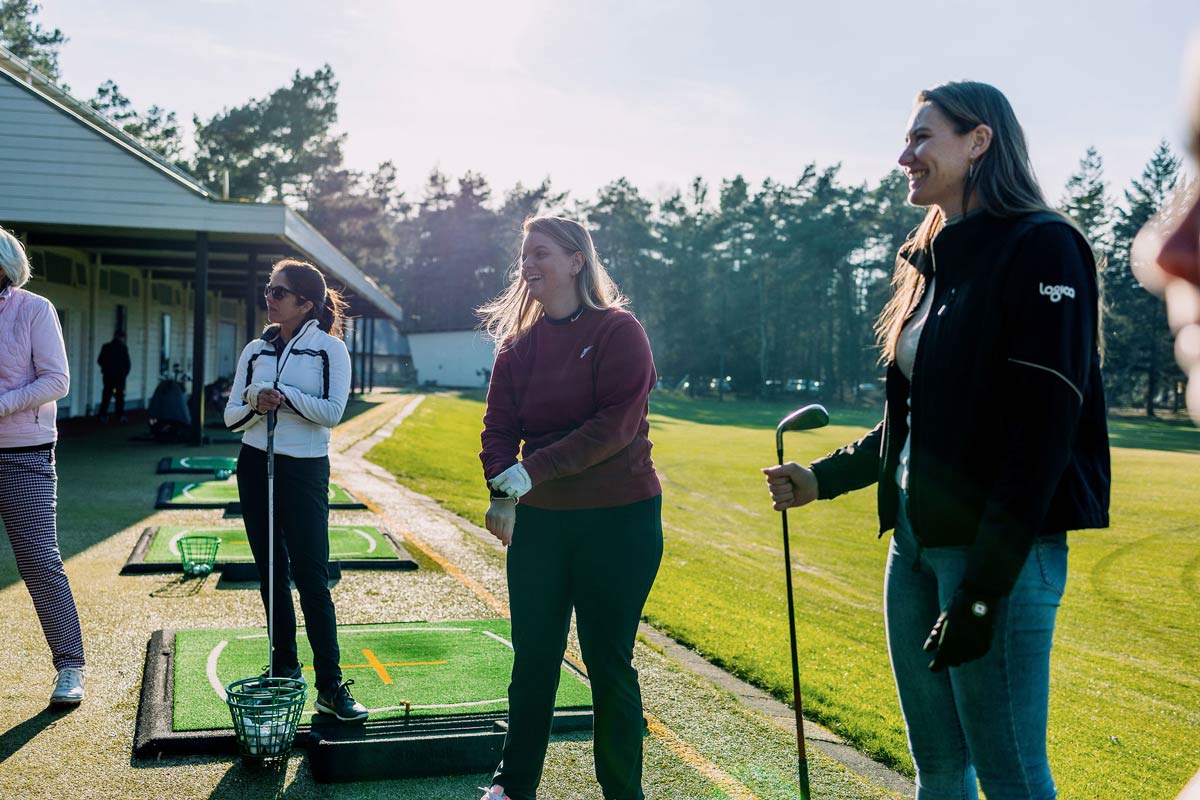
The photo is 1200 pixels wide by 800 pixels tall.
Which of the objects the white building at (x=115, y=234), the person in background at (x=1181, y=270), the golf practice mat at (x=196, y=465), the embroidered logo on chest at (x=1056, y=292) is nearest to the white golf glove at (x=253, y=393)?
the embroidered logo on chest at (x=1056, y=292)

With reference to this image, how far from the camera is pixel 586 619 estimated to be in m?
3.71

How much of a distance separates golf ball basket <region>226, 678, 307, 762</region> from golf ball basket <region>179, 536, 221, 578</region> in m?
3.71

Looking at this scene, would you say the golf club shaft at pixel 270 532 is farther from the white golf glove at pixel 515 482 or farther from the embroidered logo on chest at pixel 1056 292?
the embroidered logo on chest at pixel 1056 292

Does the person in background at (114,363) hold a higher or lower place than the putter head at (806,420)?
lower

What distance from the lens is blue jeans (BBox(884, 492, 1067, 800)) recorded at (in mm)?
2357

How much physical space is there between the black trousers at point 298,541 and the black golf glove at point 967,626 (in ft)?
10.3

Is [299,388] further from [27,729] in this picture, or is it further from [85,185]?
[85,185]

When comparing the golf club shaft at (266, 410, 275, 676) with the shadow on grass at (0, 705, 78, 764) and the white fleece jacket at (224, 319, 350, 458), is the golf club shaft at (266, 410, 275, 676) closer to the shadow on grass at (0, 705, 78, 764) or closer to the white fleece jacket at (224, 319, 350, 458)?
the white fleece jacket at (224, 319, 350, 458)

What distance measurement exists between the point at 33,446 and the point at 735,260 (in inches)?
3048

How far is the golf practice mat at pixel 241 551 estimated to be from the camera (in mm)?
7941

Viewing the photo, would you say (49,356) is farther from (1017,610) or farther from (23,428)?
(1017,610)

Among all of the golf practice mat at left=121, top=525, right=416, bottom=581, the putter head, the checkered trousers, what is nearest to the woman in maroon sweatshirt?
the putter head

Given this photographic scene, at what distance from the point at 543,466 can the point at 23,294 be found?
2.96 meters

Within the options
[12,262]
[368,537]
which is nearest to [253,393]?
[12,262]
